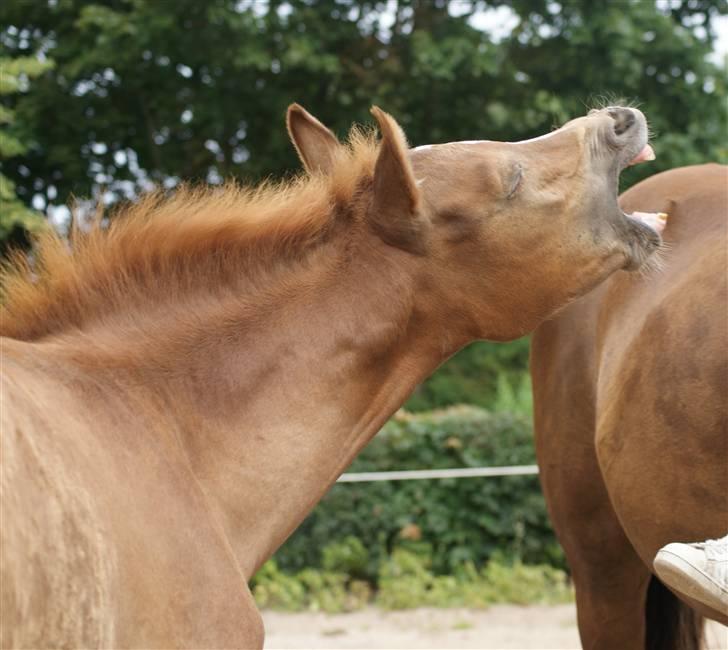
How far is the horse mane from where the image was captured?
2.46 m

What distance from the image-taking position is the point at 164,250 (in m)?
2.53

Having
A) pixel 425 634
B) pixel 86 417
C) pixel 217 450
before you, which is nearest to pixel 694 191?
pixel 217 450

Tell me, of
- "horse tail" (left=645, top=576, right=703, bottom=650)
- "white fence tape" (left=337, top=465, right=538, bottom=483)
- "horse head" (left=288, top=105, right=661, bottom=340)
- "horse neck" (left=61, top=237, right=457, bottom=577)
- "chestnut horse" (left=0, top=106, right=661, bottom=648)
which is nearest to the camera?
"chestnut horse" (left=0, top=106, right=661, bottom=648)

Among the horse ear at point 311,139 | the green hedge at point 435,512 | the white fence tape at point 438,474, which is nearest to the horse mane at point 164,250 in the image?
the horse ear at point 311,139

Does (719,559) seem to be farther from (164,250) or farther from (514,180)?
(164,250)

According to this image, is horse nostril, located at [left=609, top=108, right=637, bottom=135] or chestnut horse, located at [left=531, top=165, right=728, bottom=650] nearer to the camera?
horse nostril, located at [left=609, top=108, right=637, bottom=135]

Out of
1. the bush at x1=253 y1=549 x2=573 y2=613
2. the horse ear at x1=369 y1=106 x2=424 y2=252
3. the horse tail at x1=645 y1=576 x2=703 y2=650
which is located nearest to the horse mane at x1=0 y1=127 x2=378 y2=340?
the horse ear at x1=369 y1=106 x2=424 y2=252

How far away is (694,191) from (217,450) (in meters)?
2.33

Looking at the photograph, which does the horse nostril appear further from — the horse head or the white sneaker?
the white sneaker

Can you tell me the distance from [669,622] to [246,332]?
250cm

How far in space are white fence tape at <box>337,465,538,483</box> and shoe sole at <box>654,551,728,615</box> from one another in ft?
17.9

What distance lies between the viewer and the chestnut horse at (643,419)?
3.37m

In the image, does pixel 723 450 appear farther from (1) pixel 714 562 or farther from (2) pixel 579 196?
(2) pixel 579 196

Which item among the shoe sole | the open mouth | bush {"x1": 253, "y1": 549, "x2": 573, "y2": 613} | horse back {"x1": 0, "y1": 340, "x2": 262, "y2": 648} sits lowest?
bush {"x1": 253, "y1": 549, "x2": 573, "y2": 613}
